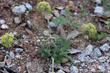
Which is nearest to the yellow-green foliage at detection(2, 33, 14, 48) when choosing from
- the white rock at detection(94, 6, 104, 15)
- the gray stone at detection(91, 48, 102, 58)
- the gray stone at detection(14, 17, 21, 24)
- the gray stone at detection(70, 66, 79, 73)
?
the gray stone at detection(14, 17, 21, 24)

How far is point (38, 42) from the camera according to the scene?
321cm

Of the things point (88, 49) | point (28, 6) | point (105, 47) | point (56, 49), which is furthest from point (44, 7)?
point (105, 47)

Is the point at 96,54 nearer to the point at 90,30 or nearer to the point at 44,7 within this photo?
the point at 90,30

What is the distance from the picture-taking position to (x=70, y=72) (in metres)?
3.00

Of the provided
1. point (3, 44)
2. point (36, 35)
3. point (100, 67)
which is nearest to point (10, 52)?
point (3, 44)

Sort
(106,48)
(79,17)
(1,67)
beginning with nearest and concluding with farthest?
(1,67), (106,48), (79,17)

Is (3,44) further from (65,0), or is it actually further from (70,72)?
(65,0)

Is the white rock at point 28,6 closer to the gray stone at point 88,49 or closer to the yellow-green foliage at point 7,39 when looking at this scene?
the yellow-green foliage at point 7,39

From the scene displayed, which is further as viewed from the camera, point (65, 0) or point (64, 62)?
point (65, 0)

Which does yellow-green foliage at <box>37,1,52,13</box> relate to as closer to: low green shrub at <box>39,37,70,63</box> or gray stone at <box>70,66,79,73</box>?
low green shrub at <box>39,37,70,63</box>

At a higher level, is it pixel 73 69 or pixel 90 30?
pixel 90 30

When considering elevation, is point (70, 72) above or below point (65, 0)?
below

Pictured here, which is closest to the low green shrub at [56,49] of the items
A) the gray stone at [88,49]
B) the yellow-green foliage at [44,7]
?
the gray stone at [88,49]

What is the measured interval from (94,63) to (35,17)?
2.32 ft
